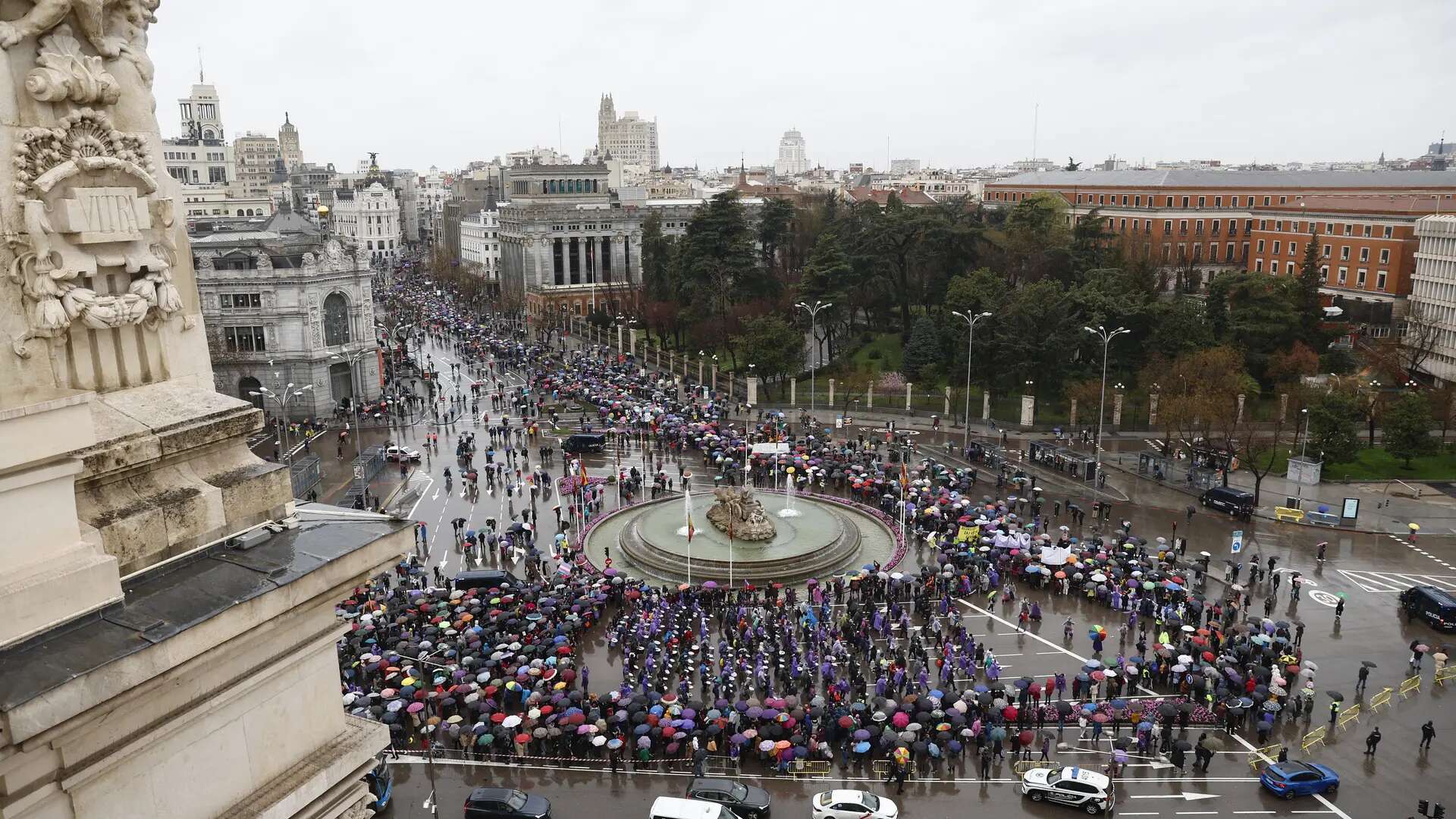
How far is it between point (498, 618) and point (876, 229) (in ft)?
159

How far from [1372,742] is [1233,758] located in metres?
2.90

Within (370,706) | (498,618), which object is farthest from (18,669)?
(498,618)

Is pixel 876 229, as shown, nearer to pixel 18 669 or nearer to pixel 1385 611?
pixel 1385 611

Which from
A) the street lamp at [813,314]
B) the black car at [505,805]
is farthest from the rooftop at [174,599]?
the street lamp at [813,314]

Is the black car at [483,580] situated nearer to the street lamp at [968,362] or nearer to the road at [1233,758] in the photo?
the road at [1233,758]

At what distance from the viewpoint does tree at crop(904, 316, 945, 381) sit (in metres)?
56.9

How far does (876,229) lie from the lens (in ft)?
223

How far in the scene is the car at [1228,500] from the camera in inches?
1452

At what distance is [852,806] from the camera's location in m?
18.6

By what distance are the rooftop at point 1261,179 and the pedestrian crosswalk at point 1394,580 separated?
194ft

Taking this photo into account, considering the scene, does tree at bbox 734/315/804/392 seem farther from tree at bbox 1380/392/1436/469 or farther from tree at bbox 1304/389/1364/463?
tree at bbox 1380/392/1436/469

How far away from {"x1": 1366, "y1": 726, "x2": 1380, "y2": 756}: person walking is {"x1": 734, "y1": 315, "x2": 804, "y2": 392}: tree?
38120mm

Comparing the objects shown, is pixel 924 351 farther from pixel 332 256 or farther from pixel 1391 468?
pixel 332 256

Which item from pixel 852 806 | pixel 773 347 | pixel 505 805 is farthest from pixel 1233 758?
pixel 773 347
